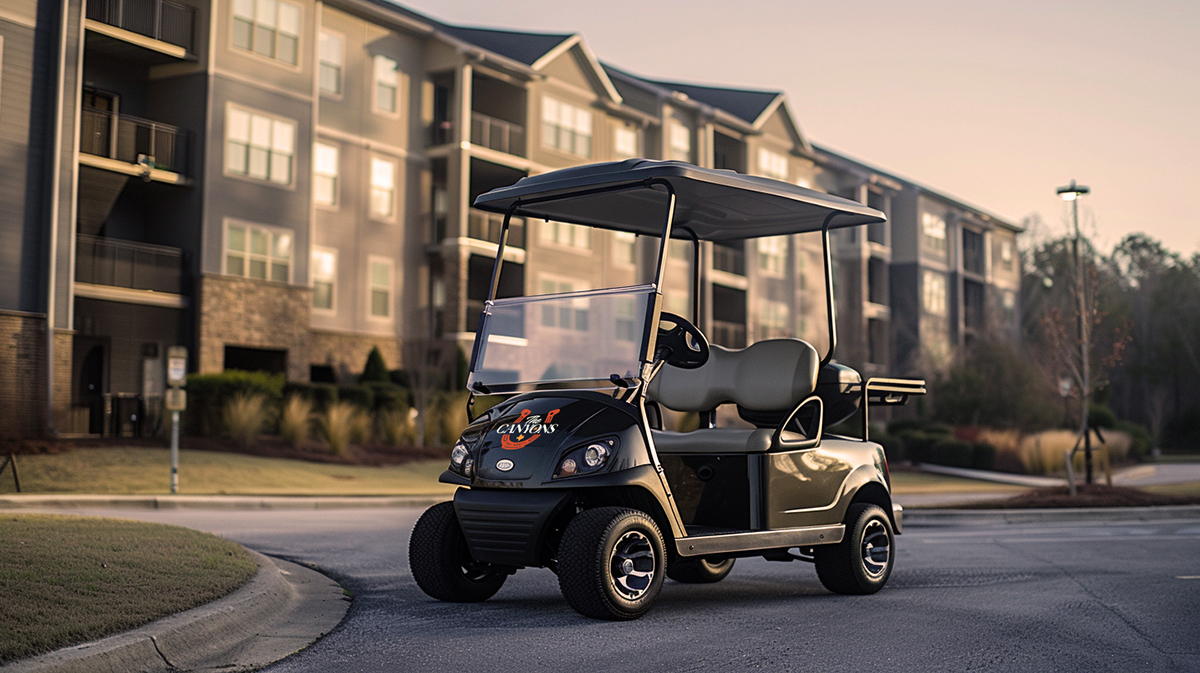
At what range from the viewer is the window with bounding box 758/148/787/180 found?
159 feet

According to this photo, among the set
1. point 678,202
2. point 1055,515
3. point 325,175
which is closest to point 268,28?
point 325,175

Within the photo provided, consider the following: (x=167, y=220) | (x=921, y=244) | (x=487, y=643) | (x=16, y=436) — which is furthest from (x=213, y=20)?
(x=921, y=244)

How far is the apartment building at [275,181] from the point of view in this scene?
25.2 metres

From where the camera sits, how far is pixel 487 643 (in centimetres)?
633

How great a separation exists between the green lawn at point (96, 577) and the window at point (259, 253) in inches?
788

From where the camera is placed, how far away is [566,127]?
3888 centimetres

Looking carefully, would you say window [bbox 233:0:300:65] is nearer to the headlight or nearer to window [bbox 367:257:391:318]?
window [bbox 367:257:391:318]

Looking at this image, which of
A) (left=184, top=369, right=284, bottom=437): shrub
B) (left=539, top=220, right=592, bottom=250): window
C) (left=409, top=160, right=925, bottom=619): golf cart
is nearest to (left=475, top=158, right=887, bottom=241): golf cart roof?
(left=409, top=160, right=925, bottom=619): golf cart

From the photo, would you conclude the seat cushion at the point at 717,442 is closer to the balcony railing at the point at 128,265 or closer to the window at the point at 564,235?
the balcony railing at the point at 128,265

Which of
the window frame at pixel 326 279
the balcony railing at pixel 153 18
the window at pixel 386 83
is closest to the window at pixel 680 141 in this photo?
the window at pixel 386 83

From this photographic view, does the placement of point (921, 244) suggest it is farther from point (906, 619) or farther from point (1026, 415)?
point (906, 619)

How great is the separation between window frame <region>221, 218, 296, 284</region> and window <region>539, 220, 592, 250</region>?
30.6ft

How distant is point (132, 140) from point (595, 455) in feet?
78.4

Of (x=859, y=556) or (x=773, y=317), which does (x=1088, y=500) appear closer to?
(x=859, y=556)
